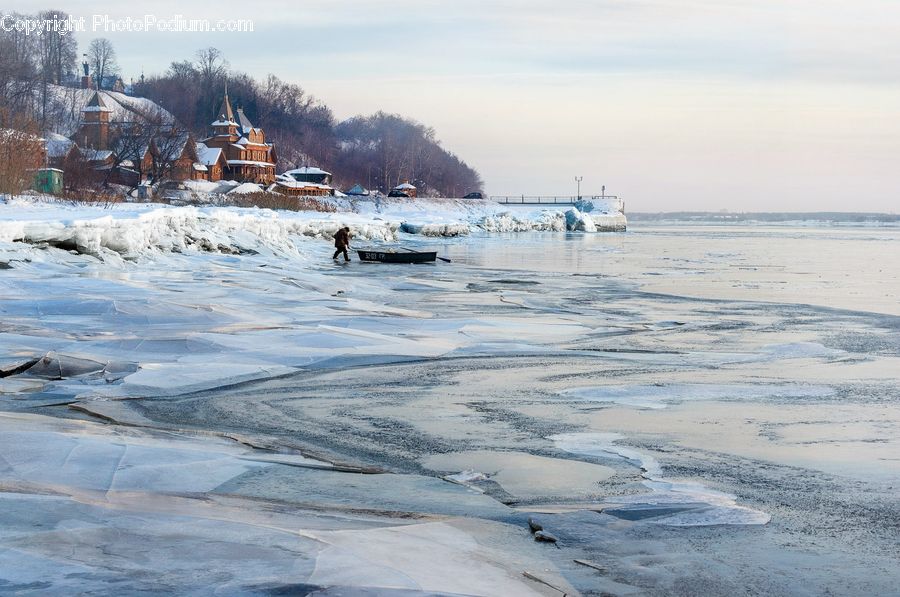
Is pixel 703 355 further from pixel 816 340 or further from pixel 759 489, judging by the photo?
pixel 759 489

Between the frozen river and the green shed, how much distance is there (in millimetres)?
29799

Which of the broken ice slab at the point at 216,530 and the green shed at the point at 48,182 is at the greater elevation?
the green shed at the point at 48,182

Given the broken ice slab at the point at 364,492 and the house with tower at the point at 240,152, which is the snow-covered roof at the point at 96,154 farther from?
the broken ice slab at the point at 364,492

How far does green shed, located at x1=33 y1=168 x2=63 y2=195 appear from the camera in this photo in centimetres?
4410

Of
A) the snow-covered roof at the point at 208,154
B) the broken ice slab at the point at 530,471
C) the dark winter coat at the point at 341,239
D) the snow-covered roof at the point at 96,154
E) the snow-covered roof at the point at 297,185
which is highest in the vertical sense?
the snow-covered roof at the point at 208,154

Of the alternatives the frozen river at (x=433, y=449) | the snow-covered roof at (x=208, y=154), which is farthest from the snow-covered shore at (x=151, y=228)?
the snow-covered roof at (x=208, y=154)

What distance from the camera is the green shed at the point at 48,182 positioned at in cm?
4410

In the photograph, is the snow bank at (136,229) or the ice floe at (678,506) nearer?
the ice floe at (678,506)

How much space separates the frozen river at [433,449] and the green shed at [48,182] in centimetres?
2980

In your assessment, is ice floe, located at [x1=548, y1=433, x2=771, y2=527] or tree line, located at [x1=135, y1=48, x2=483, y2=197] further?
tree line, located at [x1=135, y1=48, x2=483, y2=197]

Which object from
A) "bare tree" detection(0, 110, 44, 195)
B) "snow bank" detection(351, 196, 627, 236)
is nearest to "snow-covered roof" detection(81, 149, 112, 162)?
"snow bank" detection(351, 196, 627, 236)

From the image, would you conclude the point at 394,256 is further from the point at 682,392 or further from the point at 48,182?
the point at 682,392

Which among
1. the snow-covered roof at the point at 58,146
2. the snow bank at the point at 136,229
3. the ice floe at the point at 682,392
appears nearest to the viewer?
the ice floe at the point at 682,392

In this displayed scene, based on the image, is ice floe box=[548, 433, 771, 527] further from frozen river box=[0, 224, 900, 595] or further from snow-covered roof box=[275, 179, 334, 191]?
snow-covered roof box=[275, 179, 334, 191]
